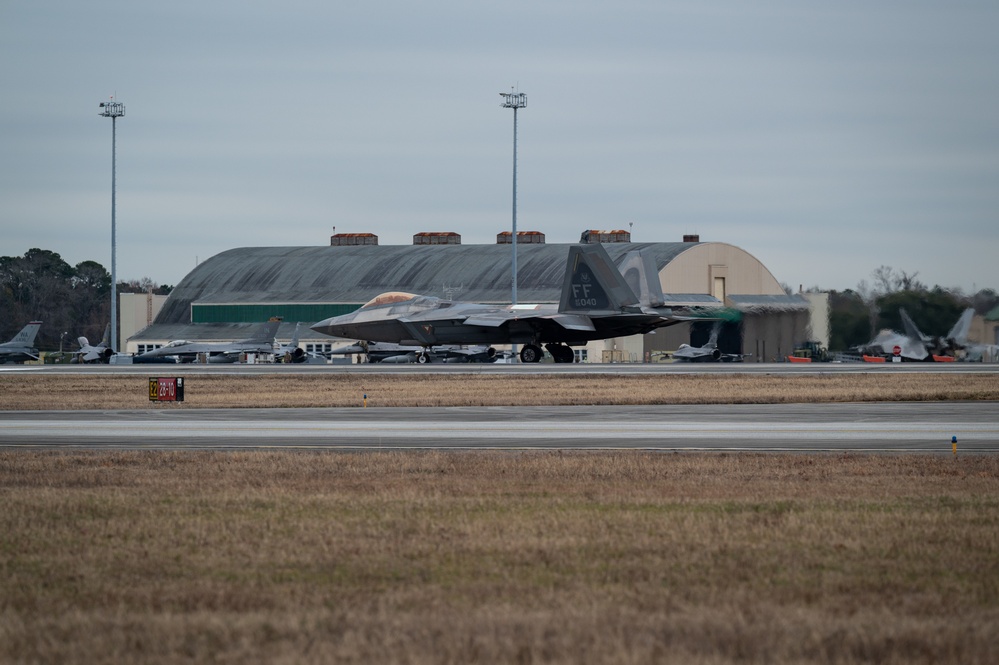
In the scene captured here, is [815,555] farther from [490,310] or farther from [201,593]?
[490,310]

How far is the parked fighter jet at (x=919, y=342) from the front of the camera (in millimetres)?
55938

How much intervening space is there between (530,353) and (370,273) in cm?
3004

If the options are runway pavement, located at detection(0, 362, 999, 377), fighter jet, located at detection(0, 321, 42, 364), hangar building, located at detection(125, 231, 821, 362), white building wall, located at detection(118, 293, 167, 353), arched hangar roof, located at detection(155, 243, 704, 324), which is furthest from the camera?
white building wall, located at detection(118, 293, 167, 353)

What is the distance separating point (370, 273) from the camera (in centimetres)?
8694

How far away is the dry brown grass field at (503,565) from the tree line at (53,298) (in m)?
109

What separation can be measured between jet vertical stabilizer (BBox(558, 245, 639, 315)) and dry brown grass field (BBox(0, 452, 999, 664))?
1584 inches

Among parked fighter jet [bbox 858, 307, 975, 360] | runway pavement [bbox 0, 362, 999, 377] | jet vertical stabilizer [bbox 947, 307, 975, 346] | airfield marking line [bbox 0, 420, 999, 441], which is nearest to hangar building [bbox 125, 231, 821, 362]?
parked fighter jet [bbox 858, 307, 975, 360]

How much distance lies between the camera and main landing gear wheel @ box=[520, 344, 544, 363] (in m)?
59.7

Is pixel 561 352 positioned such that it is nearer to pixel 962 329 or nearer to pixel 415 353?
pixel 415 353

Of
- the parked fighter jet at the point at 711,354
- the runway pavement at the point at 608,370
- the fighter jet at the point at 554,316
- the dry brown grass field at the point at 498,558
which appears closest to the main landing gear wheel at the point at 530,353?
the fighter jet at the point at 554,316

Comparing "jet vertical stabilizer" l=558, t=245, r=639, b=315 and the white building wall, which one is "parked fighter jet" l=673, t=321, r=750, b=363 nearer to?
"jet vertical stabilizer" l=558, t=245, r=639, b=315

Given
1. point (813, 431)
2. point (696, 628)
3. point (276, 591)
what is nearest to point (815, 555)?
point (696, 628)

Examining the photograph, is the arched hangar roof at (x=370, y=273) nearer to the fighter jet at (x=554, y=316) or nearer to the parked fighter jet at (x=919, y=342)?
the fighter jet at (x=554, y=316)

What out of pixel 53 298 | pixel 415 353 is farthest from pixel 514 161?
pixel 53 298
